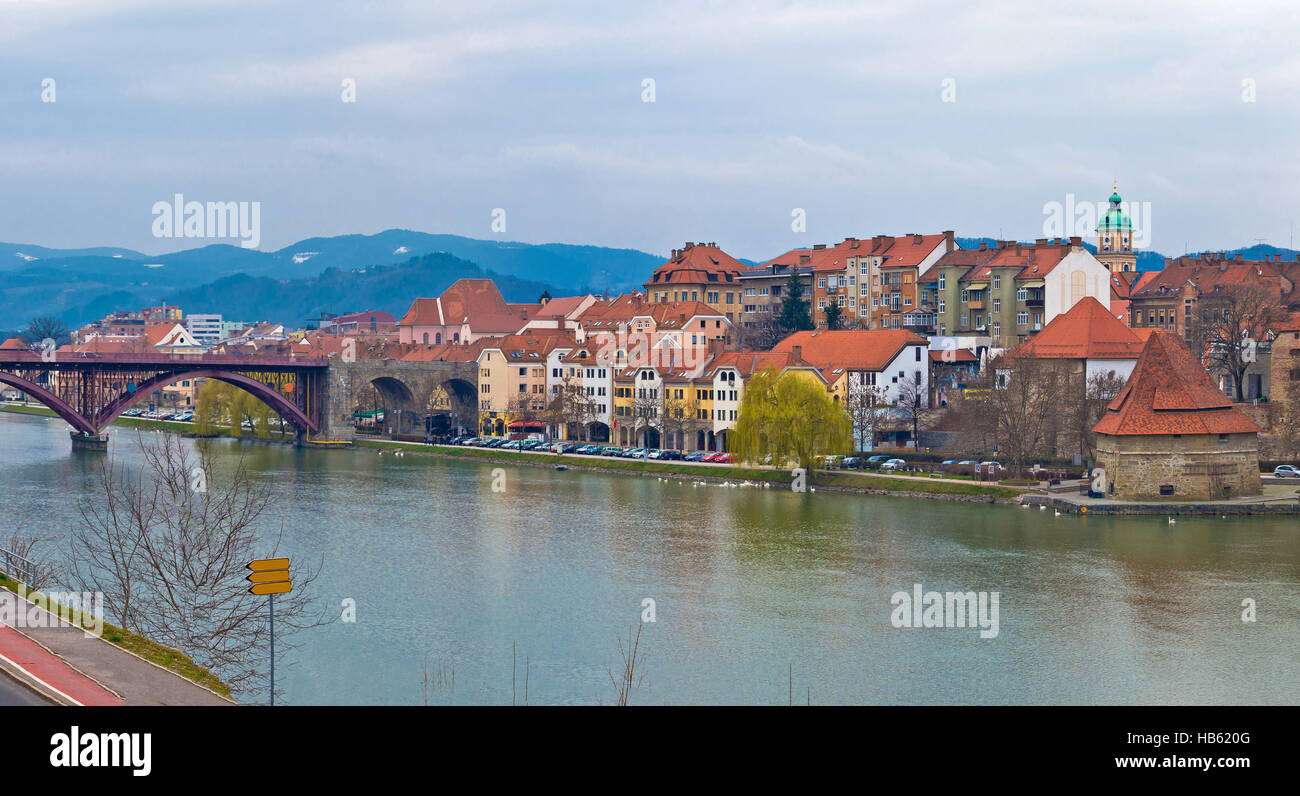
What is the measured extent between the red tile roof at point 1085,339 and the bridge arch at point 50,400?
4067cm

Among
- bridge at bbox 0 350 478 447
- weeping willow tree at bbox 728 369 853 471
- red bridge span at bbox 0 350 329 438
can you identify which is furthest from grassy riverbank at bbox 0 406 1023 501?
red bridge span at bbox 0 350 329 438

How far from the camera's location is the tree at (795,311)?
7138 cm

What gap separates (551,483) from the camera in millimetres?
51562

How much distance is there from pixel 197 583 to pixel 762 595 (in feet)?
43.4

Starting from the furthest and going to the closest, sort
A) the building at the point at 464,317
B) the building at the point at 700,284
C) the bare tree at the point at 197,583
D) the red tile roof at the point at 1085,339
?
1. the building at the point at 464,317
2. the building at the point at 700,284
3. the red tile roof at the point at 1085,339
4. the bare tree at the point at 197,583

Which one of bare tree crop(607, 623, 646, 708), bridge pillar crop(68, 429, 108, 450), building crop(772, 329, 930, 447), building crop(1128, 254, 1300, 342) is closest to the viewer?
bare tree crop(607, 623, 646, 708)

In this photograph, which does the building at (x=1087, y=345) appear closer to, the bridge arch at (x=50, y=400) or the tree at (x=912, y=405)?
the tree at (x=912, y=405)

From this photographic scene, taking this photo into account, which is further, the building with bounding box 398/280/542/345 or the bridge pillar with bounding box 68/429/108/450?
the building with bounding box 398/280/542/345

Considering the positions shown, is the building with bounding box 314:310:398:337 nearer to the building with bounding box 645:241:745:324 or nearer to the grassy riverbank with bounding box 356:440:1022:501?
the building with bounding box 645:241:745:324

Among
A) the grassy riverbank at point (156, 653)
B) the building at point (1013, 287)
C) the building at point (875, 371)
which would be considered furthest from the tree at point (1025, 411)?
the grassy riverbank at point (156, 653)

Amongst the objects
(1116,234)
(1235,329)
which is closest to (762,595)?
(1235,329)

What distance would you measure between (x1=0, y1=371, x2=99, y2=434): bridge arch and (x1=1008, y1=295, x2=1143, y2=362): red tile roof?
40672 mm

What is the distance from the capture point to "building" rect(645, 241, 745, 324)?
261ft

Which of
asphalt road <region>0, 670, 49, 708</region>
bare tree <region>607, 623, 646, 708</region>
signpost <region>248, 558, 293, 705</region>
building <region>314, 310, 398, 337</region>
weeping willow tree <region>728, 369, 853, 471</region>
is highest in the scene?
building <region>314, 310, 398, 337</region>
